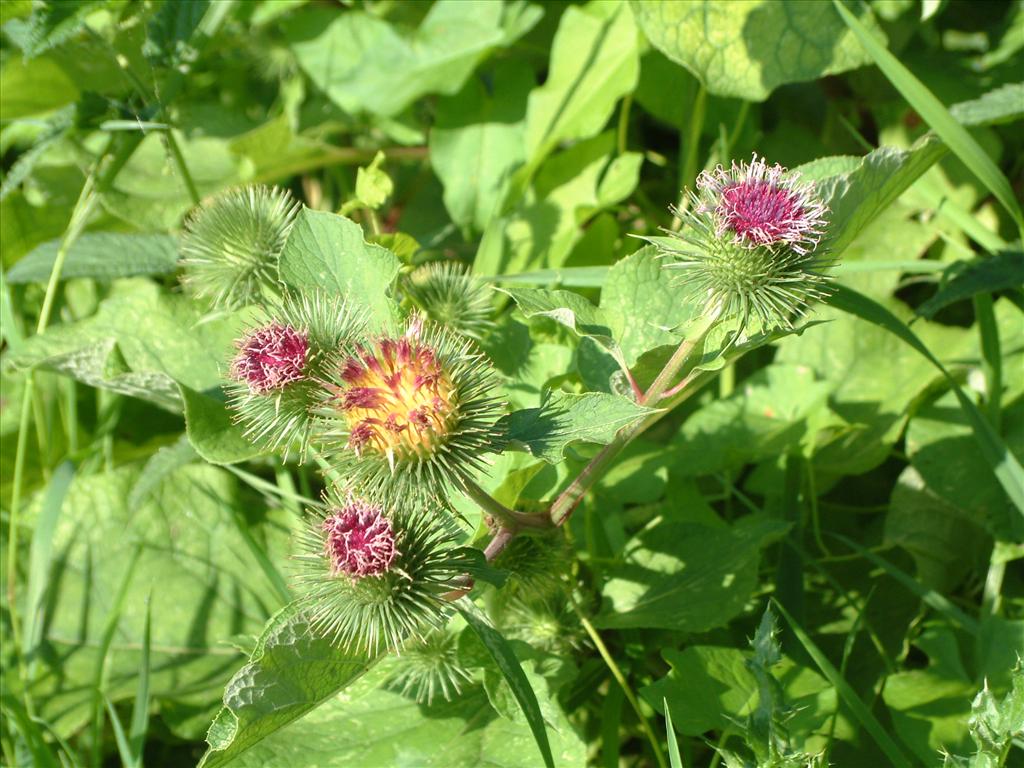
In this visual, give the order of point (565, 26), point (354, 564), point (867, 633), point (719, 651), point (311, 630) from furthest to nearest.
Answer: point (565, 26), point (867, 633), point (719, 651), point (311, 630), point (354, 564)

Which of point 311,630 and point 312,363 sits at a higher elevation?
point 312,363

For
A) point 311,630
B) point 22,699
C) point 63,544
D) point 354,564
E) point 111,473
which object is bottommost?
A: point 22,699

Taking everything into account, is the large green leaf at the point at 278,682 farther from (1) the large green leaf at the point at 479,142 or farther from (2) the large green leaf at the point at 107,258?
(1) the large green leaf at the point at 479,142

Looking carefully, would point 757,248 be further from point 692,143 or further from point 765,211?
point 692,143

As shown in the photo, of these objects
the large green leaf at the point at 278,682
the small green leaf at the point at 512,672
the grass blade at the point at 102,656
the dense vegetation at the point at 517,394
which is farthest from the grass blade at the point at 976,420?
the grass blade at the point at 102,656

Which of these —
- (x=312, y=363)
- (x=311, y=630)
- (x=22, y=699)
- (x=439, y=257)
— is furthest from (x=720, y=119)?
(x=22, y=699)

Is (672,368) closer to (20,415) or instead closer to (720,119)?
(720,119)
